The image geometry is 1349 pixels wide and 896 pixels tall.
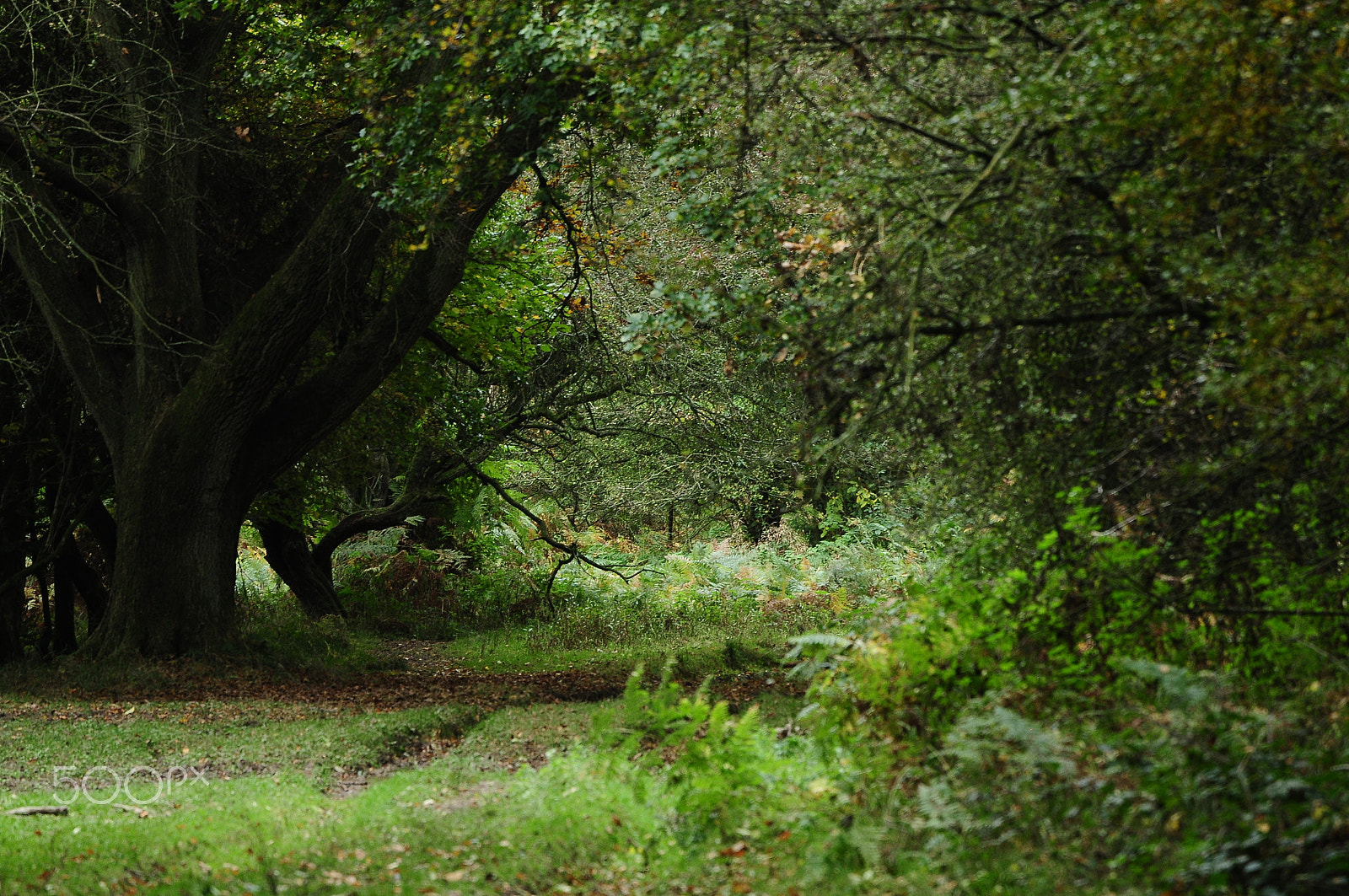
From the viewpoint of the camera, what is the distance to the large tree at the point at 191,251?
11.5 m

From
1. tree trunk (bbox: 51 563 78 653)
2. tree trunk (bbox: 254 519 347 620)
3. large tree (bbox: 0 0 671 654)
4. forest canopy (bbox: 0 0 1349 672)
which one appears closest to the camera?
forest canopy (bbox: 0 0 1349 672)

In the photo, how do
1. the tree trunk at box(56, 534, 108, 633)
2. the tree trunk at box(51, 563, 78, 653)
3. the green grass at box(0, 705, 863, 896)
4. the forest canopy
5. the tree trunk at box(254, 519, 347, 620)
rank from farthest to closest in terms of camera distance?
1. the tree trunk at box(254, 519, 347, 620)
2. the tree trunk at box(51, 563, 78, 653)
3. the tree trunk at box(56, 534, 108, 633)
4. the green grass at box(0, 705, 863, 896)
5. the forest canopy

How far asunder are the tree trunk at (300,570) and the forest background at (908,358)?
4757 millimetres

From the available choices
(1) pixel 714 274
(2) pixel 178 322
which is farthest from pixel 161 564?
(1) pixel 714 274

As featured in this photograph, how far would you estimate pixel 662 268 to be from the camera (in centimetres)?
1414

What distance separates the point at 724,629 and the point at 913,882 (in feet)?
41.5

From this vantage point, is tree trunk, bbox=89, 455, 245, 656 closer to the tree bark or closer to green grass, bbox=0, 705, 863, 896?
the tree bark

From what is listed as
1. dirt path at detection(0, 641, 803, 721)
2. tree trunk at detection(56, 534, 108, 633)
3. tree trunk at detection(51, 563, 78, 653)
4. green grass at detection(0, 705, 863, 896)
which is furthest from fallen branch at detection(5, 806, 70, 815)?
tree trunk at detection(51, 563, 78, 653)

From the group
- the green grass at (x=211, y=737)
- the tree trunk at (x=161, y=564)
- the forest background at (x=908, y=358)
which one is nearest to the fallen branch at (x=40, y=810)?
the green grass at (x=211, y=737)

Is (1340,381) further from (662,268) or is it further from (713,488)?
(713,488)

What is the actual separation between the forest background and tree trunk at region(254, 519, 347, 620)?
4757 millimetres

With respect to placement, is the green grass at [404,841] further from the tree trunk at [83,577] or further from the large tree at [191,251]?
the tree trunk at [83,577]

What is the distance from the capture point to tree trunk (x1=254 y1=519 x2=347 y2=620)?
17484 mm

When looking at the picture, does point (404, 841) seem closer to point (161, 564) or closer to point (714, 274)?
point (714, 274)
